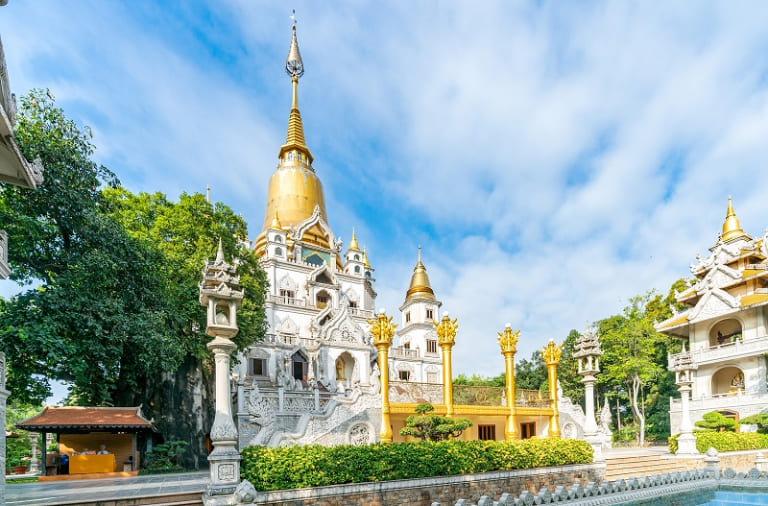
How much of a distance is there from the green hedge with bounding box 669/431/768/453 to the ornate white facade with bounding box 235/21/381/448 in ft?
40.6

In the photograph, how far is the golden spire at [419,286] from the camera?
39.0 m

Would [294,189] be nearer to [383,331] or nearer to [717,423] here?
[383,331]

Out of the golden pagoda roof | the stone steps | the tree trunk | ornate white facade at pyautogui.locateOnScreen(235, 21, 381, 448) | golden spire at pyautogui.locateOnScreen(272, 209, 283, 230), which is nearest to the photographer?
the stone steps

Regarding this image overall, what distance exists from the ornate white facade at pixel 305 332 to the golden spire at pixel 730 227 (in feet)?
76.9

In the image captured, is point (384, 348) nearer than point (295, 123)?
Yes

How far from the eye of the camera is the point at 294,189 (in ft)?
126

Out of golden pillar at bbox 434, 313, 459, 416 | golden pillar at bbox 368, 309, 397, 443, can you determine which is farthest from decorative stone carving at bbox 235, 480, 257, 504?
golden pillar at bbox 434, 313, 459, 416

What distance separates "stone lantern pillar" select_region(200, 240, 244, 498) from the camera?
8664 mm

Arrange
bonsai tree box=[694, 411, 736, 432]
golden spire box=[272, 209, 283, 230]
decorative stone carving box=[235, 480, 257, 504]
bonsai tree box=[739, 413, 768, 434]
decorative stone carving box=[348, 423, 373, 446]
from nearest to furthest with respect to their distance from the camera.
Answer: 1. decorative stone carving box=[235, 480, 257, 504]
2. decorative stone carving box=[348, 423, 373, 446]
3. bonsai tree box=[739, 413, 768, 434]
4. bonsai tree box=[694, 411, 736, 432]
5. golden spire box=[272, 209, 283, 230]

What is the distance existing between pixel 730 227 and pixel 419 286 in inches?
861

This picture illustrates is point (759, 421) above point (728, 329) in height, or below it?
below

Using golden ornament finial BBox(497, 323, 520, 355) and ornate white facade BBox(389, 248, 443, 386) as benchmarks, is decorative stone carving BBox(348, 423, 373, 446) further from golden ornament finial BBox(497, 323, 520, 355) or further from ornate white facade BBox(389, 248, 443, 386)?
ornate white facade BBox(389, 248, 443, 386)

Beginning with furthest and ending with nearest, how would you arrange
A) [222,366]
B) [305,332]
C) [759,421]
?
[305,332] < [759,421] < [222,366]

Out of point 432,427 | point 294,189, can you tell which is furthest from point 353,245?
point 432,427
